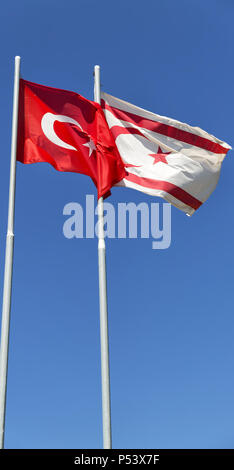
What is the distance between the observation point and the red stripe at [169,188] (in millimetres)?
19984

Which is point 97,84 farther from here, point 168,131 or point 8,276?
point 8,276

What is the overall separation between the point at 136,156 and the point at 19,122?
3.80m

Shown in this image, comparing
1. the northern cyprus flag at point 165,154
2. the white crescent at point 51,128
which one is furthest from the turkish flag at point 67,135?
the northern cyprus flag at point 165,154

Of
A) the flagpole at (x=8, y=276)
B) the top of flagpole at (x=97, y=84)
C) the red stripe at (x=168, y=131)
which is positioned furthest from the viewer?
the red stripe at (x=168, y=131)

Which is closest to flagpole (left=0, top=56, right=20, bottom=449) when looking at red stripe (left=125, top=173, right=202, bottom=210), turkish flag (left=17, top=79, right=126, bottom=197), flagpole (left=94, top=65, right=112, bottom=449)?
turkish flag (left=17, top=79, right=126, bottom=197)

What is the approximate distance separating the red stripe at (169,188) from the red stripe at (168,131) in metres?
1.96

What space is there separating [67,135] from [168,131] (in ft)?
12.2

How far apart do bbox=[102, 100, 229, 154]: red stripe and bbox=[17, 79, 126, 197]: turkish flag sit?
0.93 m

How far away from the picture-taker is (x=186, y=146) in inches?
852

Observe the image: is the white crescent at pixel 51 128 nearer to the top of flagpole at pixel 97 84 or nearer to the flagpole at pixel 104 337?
the top of flagpole at pixel 97 84

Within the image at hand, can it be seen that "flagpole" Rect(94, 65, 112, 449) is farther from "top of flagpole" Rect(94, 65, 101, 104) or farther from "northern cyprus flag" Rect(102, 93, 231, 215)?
"top of flagpole" Rect(94, 65, 101, 104)
